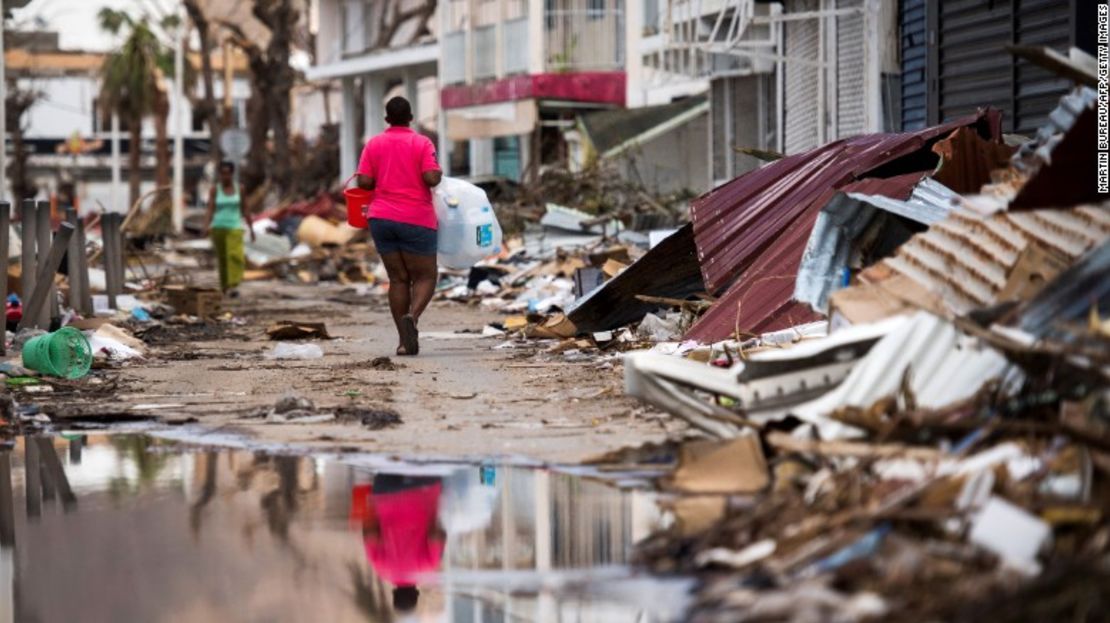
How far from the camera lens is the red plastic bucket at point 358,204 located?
14305 millimetres

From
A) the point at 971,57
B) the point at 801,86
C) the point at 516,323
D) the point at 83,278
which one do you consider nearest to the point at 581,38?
the point at 801,86

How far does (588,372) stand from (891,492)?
20.9 ft

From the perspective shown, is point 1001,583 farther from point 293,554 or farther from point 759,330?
point 759,330

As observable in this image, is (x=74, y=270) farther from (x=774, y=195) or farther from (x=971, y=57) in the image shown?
(x=971, y=57)

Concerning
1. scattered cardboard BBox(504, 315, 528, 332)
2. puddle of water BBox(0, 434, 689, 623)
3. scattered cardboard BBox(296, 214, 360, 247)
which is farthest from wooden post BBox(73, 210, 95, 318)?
scattered cardboard BBox(296, 214, 360, 247)

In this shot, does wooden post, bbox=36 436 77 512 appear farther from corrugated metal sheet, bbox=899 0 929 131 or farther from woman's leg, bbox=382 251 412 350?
corrugated metal sheet, bbox=899 0 929 131

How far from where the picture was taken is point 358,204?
14.5 meters

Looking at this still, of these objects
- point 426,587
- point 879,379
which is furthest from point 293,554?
point 879,379

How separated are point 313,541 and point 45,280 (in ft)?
28.4

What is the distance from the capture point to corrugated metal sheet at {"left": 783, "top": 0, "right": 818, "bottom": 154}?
23203mm

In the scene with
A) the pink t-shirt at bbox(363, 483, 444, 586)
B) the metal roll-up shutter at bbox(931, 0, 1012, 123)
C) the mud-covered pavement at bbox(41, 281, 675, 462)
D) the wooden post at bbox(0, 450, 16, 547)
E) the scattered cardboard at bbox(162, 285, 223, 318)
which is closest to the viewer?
the pink t-shirt at bbox(363, 483, 444, 586)

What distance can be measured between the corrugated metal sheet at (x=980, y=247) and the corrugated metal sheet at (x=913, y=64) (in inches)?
357

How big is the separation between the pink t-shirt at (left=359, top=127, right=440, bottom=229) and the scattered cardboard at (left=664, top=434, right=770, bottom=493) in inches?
274

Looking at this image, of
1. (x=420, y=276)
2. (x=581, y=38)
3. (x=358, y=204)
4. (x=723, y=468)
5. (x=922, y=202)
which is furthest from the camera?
(x=581, y=38)
